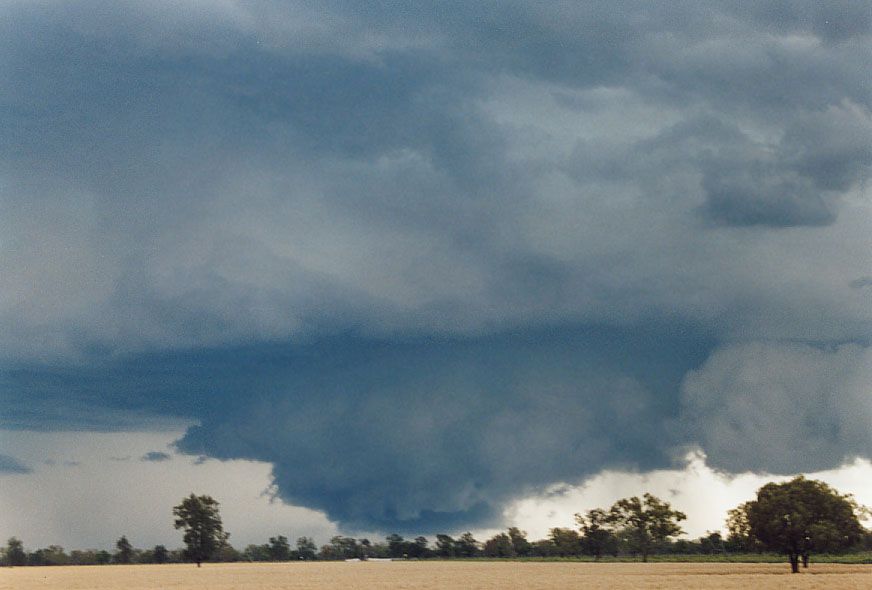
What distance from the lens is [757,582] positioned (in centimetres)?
11856

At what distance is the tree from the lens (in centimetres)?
14388

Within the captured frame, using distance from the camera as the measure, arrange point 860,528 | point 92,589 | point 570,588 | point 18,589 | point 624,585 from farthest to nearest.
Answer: point 860,528 → point 18,589 → point 92,589 → point 624,585 → point 570,588

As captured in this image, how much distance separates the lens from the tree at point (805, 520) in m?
144

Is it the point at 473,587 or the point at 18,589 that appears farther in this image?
the point at 18,589

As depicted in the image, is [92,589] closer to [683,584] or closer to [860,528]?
[683,584]

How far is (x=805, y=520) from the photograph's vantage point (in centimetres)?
14412

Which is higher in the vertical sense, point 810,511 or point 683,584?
point 810,511

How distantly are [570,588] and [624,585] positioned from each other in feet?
37.8

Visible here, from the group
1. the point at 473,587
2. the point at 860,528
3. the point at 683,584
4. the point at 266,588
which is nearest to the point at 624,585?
the point at 683,584

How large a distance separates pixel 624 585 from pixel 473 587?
57.4ft

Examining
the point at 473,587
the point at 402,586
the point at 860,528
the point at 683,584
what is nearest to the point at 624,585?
the point at 683,584

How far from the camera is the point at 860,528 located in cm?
14612

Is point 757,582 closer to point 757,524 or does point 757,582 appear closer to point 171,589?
point 757,524

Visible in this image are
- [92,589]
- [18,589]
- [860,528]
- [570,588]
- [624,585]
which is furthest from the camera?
[860,528]
